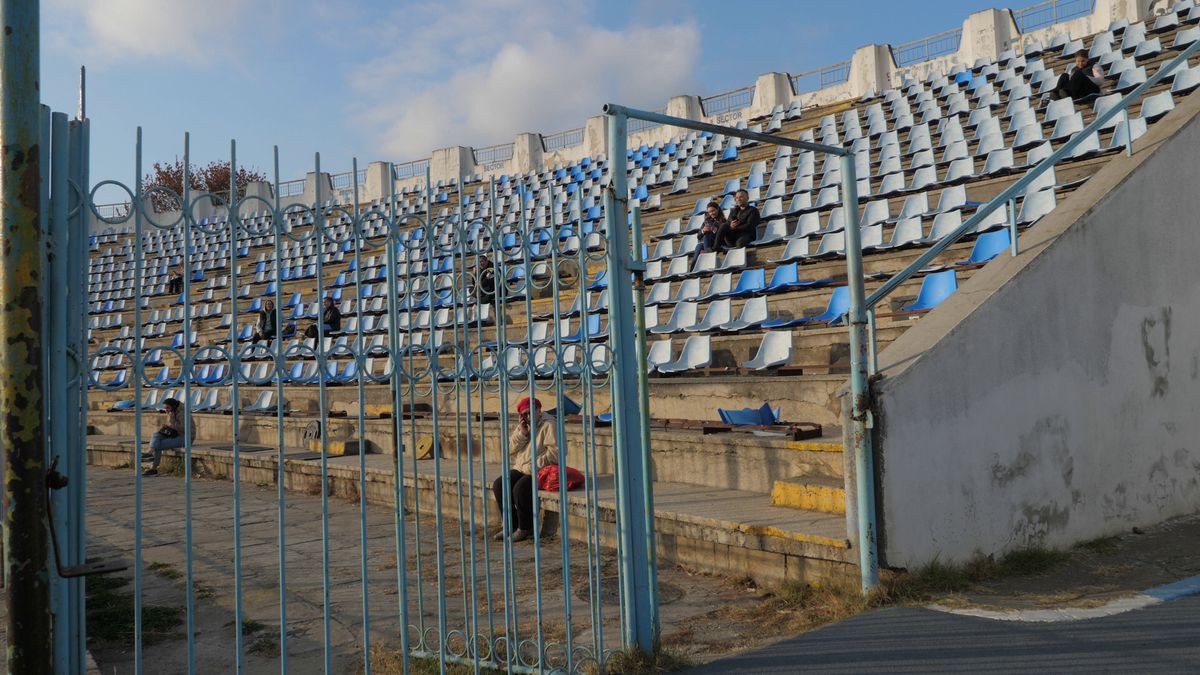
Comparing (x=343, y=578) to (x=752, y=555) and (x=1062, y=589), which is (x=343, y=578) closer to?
(x=752, y=555)

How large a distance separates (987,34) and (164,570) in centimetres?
2120

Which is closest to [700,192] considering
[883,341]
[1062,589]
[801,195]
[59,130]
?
[801,195]

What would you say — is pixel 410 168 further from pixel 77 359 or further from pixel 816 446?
pixel 77 359

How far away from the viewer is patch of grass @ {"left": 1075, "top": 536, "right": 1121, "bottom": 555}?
5.26m

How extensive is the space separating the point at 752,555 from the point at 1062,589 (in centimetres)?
163

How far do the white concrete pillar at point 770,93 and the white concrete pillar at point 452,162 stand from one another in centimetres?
1014

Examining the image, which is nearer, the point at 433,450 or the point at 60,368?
the point at 60,368

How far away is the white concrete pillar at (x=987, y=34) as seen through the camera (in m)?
20.8

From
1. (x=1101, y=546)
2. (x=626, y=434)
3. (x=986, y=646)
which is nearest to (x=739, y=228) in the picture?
(x=1101, y=546)

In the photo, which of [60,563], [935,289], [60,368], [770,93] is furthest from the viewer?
[770,93]

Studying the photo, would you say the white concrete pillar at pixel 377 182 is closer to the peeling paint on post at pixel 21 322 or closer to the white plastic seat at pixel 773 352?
the white plastic seat at pixel 773 352

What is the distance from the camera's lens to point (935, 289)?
784 cm

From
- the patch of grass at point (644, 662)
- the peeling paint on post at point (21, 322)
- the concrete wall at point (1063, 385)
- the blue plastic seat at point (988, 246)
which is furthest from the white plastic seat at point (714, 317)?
the peeling paint on post at point (21, 322)

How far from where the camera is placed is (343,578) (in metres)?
5.88
